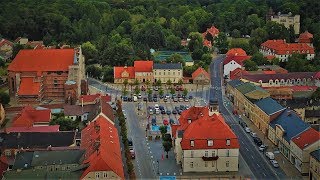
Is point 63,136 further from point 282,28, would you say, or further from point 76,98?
point 282,28

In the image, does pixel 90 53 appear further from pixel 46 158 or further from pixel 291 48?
pixel 46 158

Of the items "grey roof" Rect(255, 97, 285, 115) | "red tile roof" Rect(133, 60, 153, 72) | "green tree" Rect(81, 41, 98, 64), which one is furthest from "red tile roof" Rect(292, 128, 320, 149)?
"green tree" Rect(81, 41, 98, 64)

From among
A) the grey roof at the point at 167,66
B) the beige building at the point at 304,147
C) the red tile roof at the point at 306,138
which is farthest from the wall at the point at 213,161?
the grey roof at the point at 167,66

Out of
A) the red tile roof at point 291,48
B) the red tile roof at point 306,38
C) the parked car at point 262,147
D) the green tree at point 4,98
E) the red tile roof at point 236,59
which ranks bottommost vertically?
the parked car at point 262,147

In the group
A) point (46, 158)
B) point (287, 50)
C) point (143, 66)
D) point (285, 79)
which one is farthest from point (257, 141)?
point (287, 50)

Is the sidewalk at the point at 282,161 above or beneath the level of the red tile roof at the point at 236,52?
beneath

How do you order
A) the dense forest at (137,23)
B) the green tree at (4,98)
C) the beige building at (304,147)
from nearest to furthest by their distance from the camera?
the beige building at (304,147)
the green tree at (4,98)
the dense forest at (137,23)

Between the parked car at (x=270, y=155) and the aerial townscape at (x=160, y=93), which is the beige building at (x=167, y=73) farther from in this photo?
the parked car at (x=270, y=155)

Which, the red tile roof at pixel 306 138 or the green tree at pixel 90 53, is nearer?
the red tile roof at pixel 306 138

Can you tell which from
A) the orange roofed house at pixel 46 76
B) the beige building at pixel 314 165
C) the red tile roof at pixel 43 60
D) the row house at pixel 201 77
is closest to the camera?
the beige building at pixel 314 165
